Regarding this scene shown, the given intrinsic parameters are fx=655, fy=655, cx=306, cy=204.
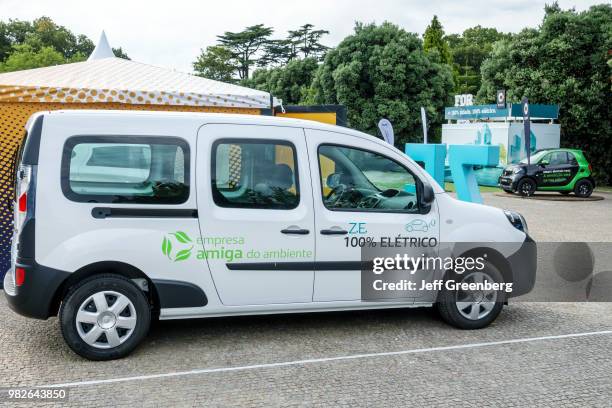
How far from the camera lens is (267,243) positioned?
527cm

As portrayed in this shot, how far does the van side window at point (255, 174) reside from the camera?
17.1 feet

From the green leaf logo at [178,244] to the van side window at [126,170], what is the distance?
257 mm

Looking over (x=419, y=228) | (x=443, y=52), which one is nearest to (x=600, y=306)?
(x=419, y=228)

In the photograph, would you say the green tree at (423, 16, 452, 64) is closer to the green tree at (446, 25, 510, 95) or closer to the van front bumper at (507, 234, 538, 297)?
the green tree at (446, 25, 510, 95)

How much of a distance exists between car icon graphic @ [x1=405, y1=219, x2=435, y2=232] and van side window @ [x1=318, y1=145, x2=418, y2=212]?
0.11 meters

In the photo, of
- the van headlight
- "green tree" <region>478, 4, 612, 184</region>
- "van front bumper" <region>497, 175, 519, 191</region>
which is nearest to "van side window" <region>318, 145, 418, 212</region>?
the van headlight

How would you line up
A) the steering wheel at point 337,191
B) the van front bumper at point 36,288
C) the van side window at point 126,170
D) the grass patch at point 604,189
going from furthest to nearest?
the grass patch at point 604,189 → the steering wheel at point 337,191 → the van side window at point 126,170 → the van front bumper at point 36,288

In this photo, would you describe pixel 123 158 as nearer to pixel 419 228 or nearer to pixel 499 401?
pixel 419 228

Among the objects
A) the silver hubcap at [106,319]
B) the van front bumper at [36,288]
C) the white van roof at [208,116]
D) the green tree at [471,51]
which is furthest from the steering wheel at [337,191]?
the green tree at [471,51]

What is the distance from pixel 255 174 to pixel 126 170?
→ 1.00m

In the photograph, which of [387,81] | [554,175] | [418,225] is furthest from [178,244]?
[387,81]

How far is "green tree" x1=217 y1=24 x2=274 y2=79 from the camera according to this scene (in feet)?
259

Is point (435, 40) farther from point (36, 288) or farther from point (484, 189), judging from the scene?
point (36, 288)

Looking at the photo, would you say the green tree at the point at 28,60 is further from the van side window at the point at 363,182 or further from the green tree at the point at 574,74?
the van side window at the point at 363,182
